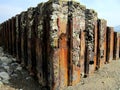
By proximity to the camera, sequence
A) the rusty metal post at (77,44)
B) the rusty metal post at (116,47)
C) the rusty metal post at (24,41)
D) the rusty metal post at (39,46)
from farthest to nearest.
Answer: the rusty metal post at (24,41), the rusty metal post at (116,47), the rusty metal post at (39,46), the rusty metal post at (77,44)

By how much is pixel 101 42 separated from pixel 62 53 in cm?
148

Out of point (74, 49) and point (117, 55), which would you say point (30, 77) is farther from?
point (117, 55)

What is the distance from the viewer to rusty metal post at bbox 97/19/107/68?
7309 millimetres

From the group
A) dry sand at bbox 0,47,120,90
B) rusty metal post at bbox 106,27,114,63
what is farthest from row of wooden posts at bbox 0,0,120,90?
dry sand at bbox 0,47,120,90

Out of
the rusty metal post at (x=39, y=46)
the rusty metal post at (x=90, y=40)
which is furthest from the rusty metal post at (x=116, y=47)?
the rusty metal post at (x=39, y=46)

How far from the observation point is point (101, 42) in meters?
7.40

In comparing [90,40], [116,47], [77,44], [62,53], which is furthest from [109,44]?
[62,53]

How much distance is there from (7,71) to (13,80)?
2.80 feet

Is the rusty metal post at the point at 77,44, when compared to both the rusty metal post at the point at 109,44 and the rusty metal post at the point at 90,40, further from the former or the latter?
the rusty metal post at the point at 109,44

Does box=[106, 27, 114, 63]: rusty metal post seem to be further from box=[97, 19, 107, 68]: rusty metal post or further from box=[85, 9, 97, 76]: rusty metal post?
box=[85, 9, 97, 76]: rusty metal post

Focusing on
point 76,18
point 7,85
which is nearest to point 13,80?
point 7,85

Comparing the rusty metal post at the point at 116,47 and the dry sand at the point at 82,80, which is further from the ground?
the rusty metal post at the point at 116,47

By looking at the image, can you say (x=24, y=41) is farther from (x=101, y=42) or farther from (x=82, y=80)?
(x=82, y=80)

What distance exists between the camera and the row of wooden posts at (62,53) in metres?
6.30
